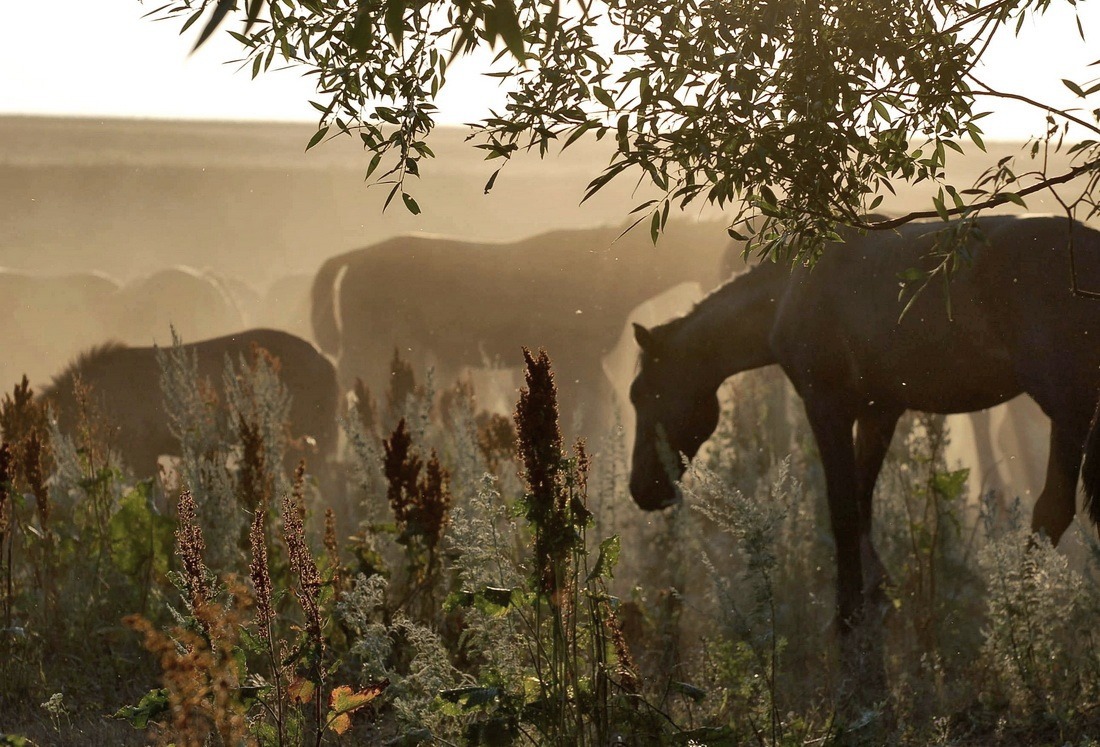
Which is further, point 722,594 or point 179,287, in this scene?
point 179,287

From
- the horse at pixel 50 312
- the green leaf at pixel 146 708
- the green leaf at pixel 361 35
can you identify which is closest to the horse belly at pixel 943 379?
the green leaf at pixel 146 708

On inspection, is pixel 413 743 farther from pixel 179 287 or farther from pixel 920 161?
pixel 179 287

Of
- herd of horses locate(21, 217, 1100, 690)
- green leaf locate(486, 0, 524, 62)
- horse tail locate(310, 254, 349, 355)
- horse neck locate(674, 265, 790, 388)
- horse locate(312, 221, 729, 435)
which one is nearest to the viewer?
green leaf locate(486, 0, 524, 62)

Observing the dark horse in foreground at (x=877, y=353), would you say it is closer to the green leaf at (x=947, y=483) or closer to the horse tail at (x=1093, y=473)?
the horse tail at (x=1093, y=473)

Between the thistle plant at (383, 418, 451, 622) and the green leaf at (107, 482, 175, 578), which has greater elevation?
the thistle plant at (383, 418, 451, 622)

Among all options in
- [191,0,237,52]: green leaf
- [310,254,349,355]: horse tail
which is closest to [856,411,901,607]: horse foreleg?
[191,0,237,52]: green leaf

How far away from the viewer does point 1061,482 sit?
17.8ft

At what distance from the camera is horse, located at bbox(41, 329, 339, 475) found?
11344 mm

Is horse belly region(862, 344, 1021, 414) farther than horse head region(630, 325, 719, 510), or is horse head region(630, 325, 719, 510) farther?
horse head region(630, 325, 719, 510)

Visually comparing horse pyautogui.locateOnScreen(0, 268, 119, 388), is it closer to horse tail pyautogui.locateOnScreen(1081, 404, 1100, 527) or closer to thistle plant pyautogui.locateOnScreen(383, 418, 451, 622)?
thistle plant pyautogui.locateOnScreen(383, 418, 451, 622)

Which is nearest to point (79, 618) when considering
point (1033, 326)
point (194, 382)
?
point (194, 382)

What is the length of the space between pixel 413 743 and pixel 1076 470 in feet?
11.6

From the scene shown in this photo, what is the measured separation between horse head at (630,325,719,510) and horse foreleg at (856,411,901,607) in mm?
1002

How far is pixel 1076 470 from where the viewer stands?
5.06 meters
